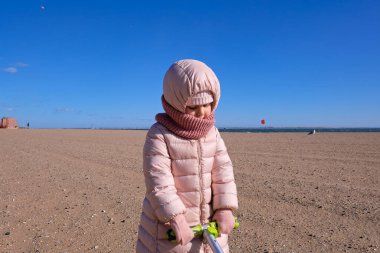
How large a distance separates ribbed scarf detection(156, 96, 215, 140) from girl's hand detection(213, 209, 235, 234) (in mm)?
560

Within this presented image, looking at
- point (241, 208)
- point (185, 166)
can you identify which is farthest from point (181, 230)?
point (241, 208)

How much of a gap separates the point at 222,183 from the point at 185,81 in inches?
31.8

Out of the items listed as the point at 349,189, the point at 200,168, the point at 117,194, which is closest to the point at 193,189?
the point at 200,168

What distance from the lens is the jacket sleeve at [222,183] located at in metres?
2.57

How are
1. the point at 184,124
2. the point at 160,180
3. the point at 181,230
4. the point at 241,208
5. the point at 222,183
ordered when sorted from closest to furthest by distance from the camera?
the point at 181,230, the point at 160,180, the point at 184,124, the point at 222,183, the point at 241,208

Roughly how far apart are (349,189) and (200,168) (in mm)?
5550

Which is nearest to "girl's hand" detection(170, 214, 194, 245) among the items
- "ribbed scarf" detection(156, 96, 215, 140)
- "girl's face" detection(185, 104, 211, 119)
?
"ribbed scarf" detection(156, 96, 215, 140)

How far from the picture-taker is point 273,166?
33.3ft

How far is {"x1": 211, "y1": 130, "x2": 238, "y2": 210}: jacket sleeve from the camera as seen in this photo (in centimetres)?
257

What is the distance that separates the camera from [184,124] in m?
2.47

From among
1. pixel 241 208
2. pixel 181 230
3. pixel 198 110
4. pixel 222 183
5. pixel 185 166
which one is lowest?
pixel 241 208

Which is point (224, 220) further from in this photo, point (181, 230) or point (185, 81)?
point (185, 81)

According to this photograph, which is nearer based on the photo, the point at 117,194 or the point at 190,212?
the point at 190,212

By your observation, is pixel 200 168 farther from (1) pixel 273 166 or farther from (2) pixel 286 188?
(1) pixel 273 166
